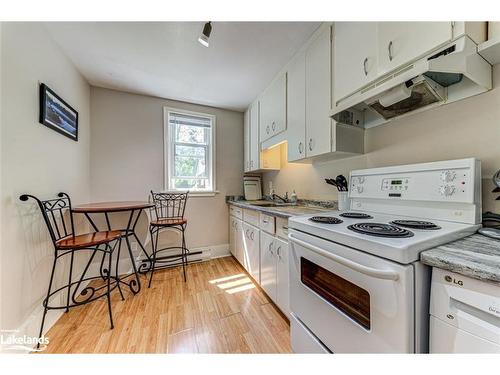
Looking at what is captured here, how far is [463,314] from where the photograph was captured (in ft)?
1.85

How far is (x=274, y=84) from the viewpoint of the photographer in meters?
2.18

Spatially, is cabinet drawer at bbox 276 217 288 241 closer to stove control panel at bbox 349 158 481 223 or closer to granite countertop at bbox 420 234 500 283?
stove control panel at bbox 349 158 481 223

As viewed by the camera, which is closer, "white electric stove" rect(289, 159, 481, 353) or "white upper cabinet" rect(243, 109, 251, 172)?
"white electric stove" rect(289, 159, 481, 353)

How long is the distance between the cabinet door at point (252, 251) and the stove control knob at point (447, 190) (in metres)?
1.40

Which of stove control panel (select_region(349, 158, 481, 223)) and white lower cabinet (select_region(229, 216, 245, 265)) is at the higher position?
stove control panel (select_region(349, 158, 481, 223))

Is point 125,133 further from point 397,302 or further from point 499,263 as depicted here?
point 499,263

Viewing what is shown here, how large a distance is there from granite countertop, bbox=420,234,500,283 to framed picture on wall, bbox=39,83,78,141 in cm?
248

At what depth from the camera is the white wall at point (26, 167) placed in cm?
115

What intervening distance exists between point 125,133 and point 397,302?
3069mm

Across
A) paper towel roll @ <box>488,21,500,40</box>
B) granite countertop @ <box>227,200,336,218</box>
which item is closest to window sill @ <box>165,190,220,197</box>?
granite countertop @ <box>227,200,336,218</box>

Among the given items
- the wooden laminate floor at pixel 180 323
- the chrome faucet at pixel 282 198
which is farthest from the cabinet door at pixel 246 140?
the wooden laminate floor at pixel 180 323

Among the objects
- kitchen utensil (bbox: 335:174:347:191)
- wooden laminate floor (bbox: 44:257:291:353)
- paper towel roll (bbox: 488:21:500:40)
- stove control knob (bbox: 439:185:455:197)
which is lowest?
wooden laminate floor (bbox: 44:257:291:353)

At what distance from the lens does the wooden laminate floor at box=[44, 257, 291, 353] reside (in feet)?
4.24
